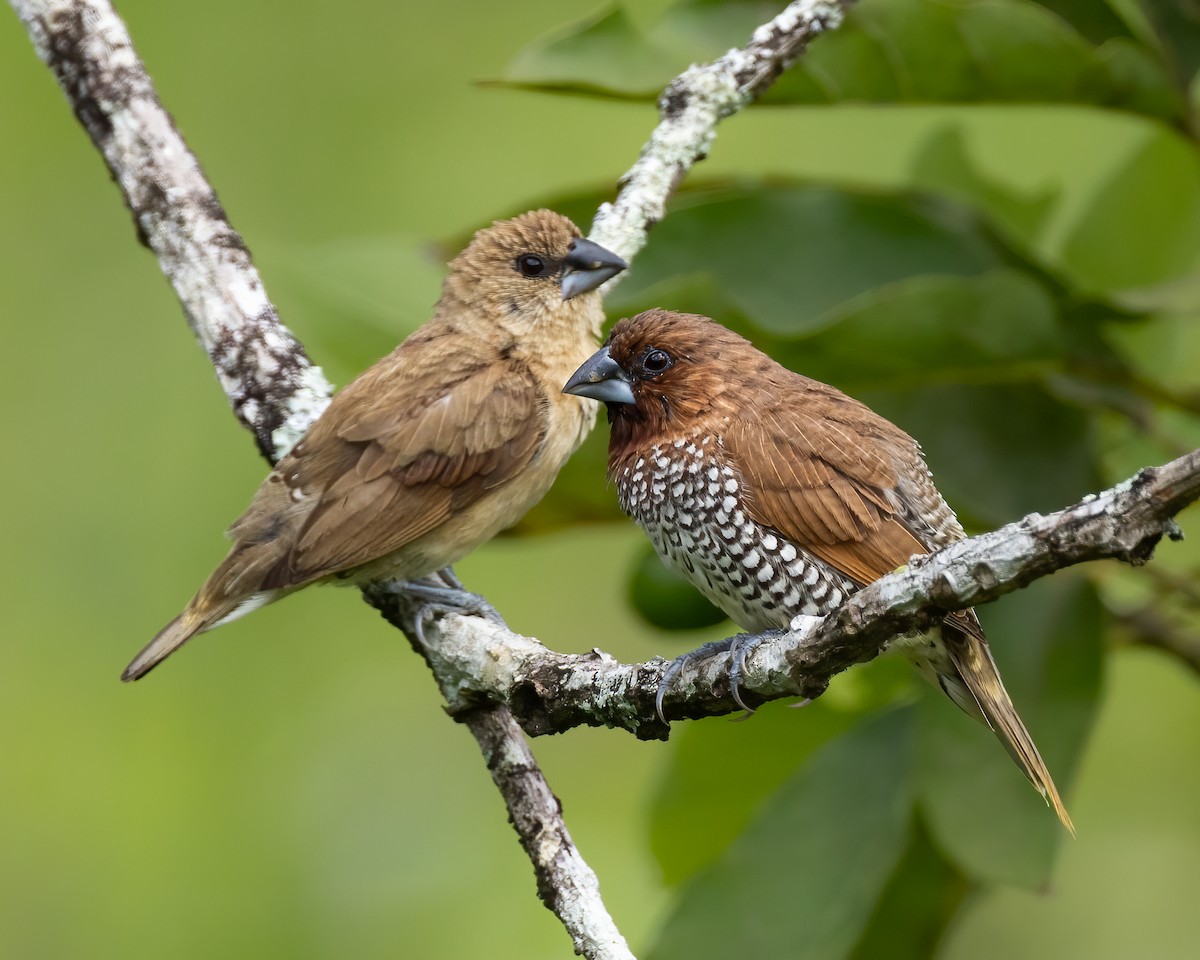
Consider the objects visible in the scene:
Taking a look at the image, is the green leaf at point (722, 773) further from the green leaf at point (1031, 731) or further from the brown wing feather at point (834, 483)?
the brown wing feather at point (834, 483)

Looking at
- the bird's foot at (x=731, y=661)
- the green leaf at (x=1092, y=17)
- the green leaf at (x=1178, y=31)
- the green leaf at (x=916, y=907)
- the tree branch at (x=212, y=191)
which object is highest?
the tree branch at (x=212, y=191)

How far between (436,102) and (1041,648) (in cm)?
566

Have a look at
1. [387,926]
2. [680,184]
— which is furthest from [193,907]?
[680,184]

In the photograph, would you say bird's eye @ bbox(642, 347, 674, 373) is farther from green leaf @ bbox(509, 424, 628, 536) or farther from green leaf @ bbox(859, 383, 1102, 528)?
green leaf @ bbox(859, 383, 1102, 528)

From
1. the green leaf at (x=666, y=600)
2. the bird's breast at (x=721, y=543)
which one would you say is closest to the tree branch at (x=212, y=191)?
the green leaf at (x=666, y=600)

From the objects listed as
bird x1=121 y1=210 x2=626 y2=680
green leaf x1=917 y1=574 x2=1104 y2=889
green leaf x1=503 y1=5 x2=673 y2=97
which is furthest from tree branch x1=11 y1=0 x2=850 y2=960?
green leaf x1=917 y1=574 x2=1104 y2=889

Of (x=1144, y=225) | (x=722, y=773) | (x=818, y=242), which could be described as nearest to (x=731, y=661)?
(x=818, y=242)

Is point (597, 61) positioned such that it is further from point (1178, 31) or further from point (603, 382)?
point (1178, 31)

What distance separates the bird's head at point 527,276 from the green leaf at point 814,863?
4.14ft

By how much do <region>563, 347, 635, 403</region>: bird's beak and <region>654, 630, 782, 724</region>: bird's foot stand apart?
A: 2.62ft

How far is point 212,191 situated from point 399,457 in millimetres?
773

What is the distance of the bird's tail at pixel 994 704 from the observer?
Answer: 2.71 metres

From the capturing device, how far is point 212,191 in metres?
3.49

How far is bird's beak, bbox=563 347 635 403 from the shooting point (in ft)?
10.5
